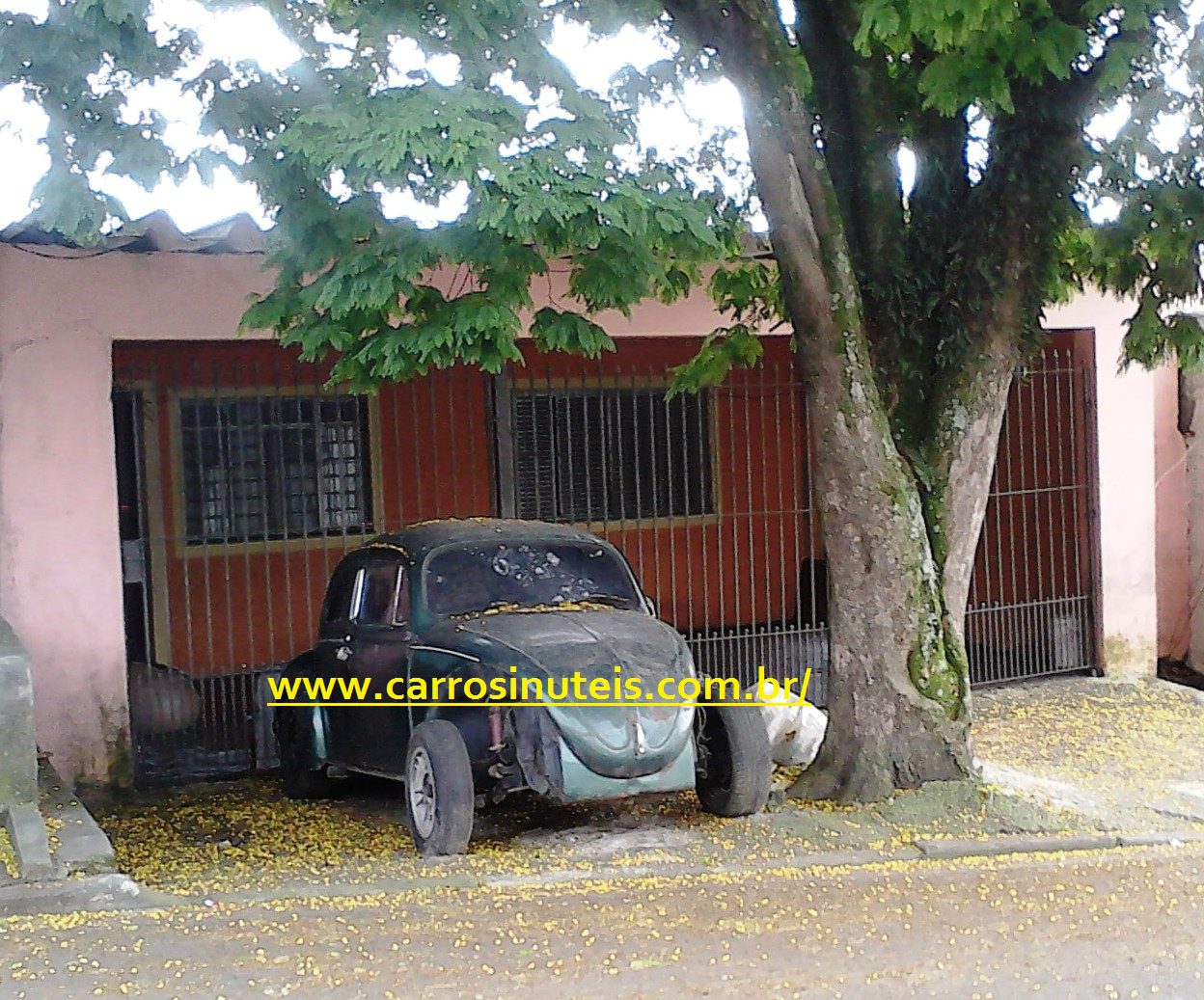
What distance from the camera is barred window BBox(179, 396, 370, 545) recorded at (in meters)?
11.1

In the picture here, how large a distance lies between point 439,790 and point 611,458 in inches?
253

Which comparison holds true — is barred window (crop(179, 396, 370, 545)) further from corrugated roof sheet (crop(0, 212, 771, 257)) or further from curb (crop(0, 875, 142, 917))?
curb (crop(0, 875, 142, 917))

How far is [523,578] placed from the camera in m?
7.39

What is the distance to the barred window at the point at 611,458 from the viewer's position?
39.1ft

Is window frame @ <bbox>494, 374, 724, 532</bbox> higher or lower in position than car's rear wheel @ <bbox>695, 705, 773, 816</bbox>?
higher

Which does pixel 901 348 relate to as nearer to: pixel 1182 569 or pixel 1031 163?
pixel 1031 163

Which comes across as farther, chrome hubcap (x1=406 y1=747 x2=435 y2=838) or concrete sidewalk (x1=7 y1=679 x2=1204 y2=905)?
chrome hubcap (x1=406 y1=747 x2=435 y2=838)

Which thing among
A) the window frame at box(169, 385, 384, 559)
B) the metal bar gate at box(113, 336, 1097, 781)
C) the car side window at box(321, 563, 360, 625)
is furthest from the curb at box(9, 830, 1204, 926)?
the window frame at box(169, 385, 384, 559)

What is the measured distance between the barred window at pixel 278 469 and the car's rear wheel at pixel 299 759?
2.73 metres

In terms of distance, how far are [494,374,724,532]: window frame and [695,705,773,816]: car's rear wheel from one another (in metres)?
2.96

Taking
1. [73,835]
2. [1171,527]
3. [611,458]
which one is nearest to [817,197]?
[73,835]

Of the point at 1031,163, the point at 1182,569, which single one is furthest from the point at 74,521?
the point at 1182,569

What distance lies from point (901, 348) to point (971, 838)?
276 cm

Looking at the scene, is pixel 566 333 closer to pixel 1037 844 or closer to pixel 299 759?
pixel 299 759
